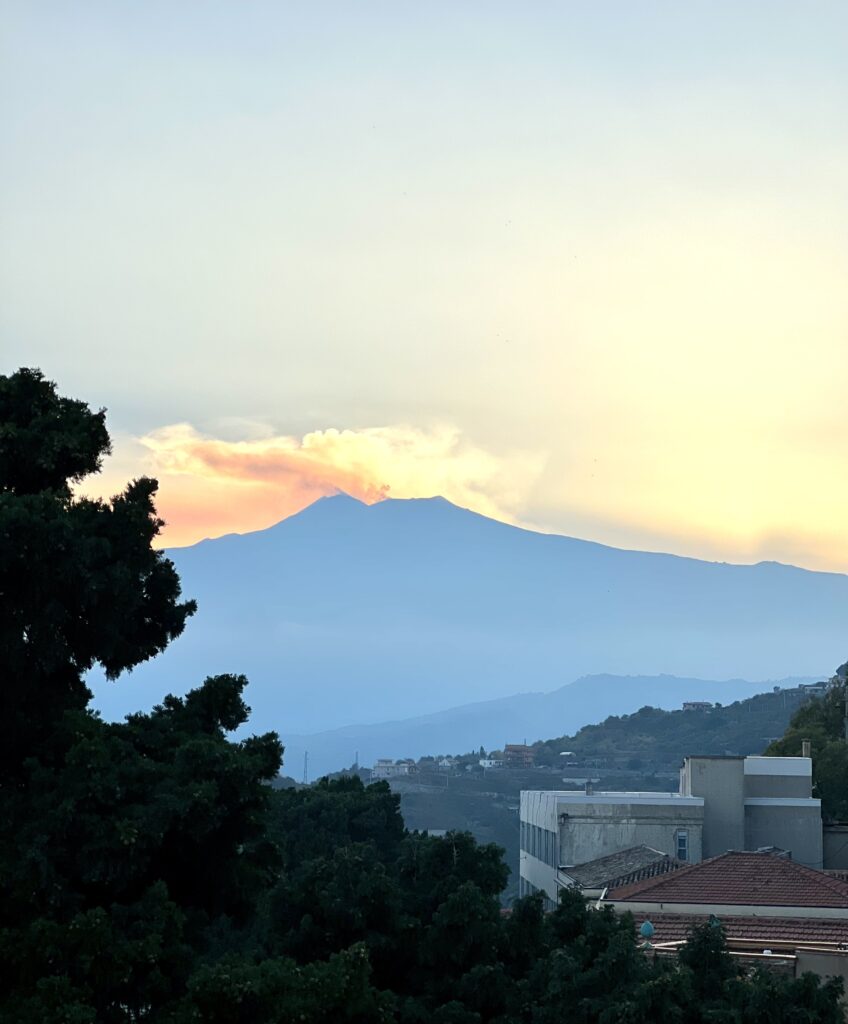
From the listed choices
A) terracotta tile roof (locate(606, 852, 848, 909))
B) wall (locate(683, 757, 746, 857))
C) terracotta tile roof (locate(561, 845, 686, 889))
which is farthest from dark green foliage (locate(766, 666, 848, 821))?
terracotta tile roof (locate(606, 852, 848, 909))

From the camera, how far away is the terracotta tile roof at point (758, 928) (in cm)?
3234

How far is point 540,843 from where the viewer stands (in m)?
65.9

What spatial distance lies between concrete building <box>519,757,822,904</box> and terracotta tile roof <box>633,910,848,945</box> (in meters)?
20.6

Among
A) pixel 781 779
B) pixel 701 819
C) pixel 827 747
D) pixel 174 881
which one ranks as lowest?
pixel 174 881

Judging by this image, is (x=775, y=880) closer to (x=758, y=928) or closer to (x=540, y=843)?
(x=758, y=928)

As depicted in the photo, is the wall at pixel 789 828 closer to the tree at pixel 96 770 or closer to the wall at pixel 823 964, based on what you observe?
the wall at pixel 823 964

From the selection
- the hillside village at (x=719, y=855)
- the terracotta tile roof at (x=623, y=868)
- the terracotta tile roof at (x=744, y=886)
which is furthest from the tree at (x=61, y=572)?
the terracotta tile roof at (x=623, y=868)

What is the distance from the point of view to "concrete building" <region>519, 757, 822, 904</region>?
58.1 m

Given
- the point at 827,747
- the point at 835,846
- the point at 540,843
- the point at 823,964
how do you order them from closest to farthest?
1. the point at 823,964
2. the point at 835,846
3. the point at 540,843
4. the point at 827,747

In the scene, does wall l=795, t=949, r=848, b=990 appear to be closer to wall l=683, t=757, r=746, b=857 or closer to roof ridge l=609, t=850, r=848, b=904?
roof ridge l=609, t=850, r=848, b=904

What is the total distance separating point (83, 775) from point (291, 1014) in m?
3.37

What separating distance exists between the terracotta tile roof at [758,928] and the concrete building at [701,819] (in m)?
20.6

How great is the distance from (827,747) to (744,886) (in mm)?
39968

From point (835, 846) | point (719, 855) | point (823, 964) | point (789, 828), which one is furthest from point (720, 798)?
point (823, 964)
